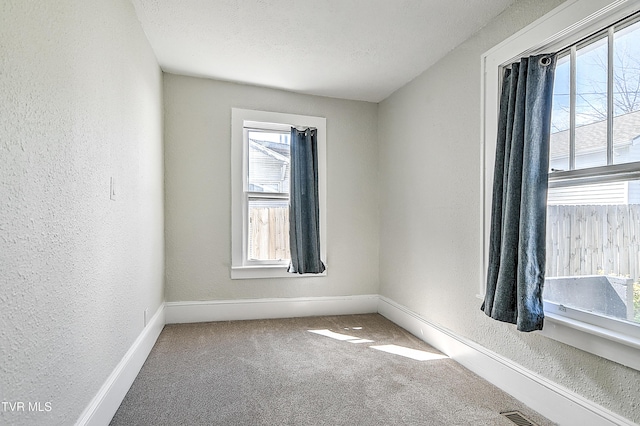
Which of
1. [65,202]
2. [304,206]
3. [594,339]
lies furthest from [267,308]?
[594,339]

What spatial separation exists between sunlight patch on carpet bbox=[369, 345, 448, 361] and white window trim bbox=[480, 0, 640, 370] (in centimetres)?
69

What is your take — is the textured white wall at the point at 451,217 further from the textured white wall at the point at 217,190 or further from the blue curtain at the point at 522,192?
the textured white wall at the point at 217,190

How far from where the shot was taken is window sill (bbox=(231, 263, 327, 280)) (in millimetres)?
3574

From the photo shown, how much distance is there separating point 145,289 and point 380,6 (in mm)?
2572

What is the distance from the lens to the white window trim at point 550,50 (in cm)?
157

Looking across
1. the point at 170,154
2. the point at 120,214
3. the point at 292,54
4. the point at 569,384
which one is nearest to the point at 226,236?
the point at 170,154

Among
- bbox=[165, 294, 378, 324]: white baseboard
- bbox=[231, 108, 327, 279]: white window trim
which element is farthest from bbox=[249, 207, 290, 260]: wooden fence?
bbox=[165, 294, 378, 324]: white baseboard

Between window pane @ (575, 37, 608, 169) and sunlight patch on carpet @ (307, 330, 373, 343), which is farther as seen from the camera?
sunlight patch on carpet @ (307, 330, 373, 343)

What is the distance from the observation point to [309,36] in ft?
8.59

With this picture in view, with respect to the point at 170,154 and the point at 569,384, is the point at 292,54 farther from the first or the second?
the point at 569,384

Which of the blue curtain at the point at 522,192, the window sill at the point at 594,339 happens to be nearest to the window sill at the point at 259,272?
the blue curtain at the point at 522,192

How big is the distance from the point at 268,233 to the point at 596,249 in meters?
2.79

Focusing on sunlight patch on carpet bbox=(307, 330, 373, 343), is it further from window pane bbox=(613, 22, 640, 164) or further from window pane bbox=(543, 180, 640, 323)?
window pane bbox=(613, 22, 640, 164)

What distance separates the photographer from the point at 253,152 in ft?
12.2
